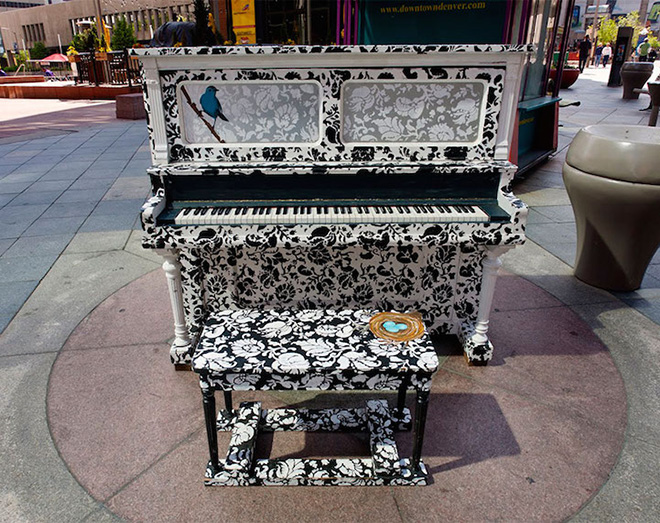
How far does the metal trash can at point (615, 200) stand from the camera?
365cm

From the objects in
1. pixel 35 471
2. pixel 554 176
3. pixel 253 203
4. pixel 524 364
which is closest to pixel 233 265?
pixel 253 203

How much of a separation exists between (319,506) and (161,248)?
5.02 feet

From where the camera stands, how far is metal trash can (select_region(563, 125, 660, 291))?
3.65 meters

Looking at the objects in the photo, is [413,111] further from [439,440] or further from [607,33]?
[607,33]

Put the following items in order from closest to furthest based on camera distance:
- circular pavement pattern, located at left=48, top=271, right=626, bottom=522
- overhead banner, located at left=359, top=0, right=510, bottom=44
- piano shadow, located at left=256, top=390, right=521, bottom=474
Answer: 1. circular pavement pattern, located at left=48, top=271, right=626, bottom=522
2. piano shadow, located at left=256, top=390, right=521, bottom=474
3. overhead banner, located at left=359, top=0, right=510, bottom=44

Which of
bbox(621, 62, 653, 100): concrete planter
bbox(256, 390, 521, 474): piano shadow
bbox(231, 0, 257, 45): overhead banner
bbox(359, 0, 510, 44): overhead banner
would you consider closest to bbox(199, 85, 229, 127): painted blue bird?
bbox(256, 390, 521, 474): piano shadow

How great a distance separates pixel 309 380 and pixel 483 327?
156 cm

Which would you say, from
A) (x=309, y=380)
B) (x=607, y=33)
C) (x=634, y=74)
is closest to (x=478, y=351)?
(x=309, y=380)

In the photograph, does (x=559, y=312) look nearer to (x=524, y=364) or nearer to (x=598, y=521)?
(x=524, y=364)

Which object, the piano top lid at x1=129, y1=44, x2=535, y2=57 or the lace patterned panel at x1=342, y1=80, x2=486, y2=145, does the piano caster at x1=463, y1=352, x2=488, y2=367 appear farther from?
the piano top lid at x1=129, y1=44, x2=535, y2=57

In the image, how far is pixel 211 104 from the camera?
8.93 feet

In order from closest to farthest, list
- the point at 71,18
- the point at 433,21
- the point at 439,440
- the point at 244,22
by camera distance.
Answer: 1. the point at 439,440
2. the point at 433,21
3. the point at 244,22
4. the point at 71,18

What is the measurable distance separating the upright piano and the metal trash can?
152 cm

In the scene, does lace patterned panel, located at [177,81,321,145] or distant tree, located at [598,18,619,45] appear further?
distant tree, located at [598,18,619,45]
